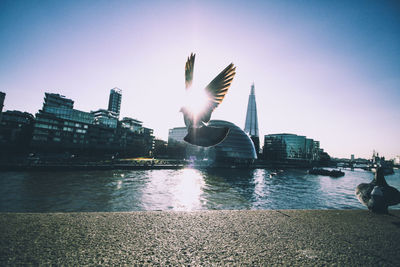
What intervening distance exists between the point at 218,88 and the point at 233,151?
73.6 metres

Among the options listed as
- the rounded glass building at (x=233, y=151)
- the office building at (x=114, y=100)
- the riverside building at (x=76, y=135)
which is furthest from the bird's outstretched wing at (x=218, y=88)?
the office building at (x=114, y=100)

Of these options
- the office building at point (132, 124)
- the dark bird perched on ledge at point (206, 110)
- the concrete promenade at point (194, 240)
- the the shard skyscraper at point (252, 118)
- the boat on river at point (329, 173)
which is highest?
the the shard skyscraper at point (252, 118)

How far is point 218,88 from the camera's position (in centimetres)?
446

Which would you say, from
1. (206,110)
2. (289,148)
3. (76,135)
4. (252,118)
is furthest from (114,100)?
(206,110)

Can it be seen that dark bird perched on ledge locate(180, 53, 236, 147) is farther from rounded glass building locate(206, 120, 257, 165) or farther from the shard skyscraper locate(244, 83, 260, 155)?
the shard skyscraper locate(244, 83, 260, 155)

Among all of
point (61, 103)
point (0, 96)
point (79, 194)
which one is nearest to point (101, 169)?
point (79, 194)

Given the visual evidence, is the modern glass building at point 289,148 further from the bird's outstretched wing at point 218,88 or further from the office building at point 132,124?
the bird's outstretched wing at point 218,88

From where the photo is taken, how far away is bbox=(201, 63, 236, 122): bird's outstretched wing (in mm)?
4270

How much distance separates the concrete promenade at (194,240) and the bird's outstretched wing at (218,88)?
113 inches

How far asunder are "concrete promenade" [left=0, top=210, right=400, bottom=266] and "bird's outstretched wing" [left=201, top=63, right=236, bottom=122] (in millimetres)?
2877

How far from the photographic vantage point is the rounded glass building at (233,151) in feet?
248

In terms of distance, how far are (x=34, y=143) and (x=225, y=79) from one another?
3258 inches

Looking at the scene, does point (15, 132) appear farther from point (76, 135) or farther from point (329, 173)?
point (329, 173)

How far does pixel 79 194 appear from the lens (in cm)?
1809
